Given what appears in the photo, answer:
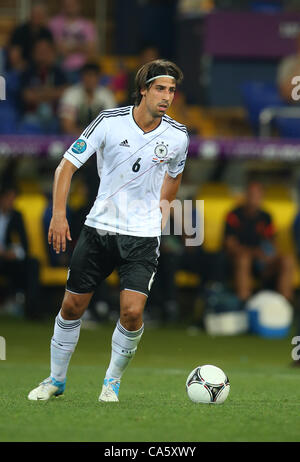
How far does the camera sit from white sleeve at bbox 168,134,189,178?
7.41 metres

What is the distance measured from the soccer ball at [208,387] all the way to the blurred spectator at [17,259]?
25.3 ft

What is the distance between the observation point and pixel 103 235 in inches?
283

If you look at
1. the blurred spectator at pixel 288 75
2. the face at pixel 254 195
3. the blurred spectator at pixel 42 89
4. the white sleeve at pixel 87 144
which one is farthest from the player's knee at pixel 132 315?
the blurred spectator at pixel 288 75

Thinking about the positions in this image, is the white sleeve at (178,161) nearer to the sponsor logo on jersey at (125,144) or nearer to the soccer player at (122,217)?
the soccer player at (122,217)

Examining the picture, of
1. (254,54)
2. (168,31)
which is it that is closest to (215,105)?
(254,54)

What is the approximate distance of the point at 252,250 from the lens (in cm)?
1508

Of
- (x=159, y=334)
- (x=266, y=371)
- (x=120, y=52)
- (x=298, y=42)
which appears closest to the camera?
(x=266, y=371)

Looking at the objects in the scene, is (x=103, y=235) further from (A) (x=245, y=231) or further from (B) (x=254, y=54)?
(B) (x=254, y=54)

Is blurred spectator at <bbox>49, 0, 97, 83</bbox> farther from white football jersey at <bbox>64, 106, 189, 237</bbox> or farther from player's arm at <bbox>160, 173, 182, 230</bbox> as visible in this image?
white football jersey at <bbox>64, 106, 189, 237</bbox>

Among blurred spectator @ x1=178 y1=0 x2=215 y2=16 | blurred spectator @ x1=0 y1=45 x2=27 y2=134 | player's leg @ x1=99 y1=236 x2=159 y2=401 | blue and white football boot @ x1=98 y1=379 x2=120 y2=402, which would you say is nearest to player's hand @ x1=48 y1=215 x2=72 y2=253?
player's leg @ x1=99 y1=236 x2=159 y2=401

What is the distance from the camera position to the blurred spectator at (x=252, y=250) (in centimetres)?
1486

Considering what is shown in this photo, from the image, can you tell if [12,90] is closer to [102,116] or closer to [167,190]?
[167,190]

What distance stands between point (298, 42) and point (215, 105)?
168 centimetres

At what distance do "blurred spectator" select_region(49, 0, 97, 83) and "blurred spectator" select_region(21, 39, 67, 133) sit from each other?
963 mm
